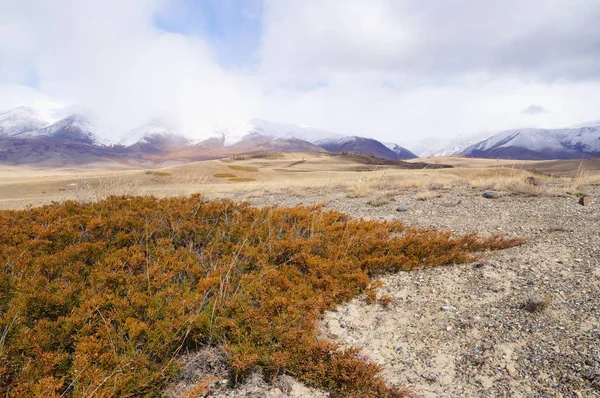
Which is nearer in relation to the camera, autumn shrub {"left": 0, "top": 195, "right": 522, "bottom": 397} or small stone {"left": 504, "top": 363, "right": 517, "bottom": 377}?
autumn shrub {"left": 0, "top": 195, "right": 522, "bottom": 397}

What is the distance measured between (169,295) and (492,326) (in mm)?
3867

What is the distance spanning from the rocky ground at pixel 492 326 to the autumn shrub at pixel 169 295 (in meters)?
0.34

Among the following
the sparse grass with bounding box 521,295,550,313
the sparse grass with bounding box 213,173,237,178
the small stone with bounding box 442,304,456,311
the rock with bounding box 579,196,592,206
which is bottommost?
the small stone with bounding box 442,304,456,311

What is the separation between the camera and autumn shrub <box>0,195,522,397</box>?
2.73m

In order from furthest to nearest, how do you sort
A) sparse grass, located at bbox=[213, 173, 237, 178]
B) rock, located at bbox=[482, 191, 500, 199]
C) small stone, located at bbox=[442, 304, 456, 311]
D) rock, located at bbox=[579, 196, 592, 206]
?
sparse grass, located at bbox=[213, 173, 237, 178], rock, located at bbox=[482, 191, 500, 199], rock, located at bbox=[579, 196, 592, 206], small stone, located at bbox=[442, 304, 456, 311]

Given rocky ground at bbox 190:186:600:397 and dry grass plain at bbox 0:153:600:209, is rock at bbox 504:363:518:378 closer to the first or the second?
rocky ground at bbox 190:186:600:397

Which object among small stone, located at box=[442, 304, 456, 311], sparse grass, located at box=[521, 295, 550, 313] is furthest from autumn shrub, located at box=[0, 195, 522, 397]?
sparse grass, located at box=[521, 295, 550, 313]

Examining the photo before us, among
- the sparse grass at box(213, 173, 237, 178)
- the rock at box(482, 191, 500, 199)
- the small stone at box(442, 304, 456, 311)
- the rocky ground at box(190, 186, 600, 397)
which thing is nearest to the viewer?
the rocky ground at box(190, 186, 600, 397)

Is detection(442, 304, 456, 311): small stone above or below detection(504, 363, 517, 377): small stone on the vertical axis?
above

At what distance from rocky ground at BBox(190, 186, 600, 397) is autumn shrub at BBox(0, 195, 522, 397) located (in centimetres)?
34

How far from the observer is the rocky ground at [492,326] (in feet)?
9.61

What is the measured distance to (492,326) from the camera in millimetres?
3738

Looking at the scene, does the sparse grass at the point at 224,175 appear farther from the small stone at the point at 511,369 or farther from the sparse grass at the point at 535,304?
the small stone at the point at 511,369

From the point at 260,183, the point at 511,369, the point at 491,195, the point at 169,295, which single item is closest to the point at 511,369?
the point at 511,369
